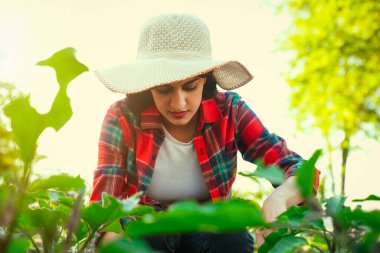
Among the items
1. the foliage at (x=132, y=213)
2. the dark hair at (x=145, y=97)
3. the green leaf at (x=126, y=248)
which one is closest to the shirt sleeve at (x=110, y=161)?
the dark hair at (x=145, y=97)

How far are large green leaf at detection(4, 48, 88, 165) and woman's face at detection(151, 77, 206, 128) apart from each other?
4.19ft

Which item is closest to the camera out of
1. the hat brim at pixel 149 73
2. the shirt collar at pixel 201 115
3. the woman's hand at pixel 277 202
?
the woman's hand at pixel 277 202

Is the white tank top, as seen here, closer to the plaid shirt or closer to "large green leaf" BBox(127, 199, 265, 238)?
the plaid shirt

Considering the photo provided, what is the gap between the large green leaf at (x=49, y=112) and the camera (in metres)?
0.41

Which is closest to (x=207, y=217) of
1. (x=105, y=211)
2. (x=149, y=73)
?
(x=105, y=211)

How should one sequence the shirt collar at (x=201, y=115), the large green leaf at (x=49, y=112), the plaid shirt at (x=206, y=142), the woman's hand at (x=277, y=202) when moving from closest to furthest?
the large green leaf at (x=49, y=112) < the woman's hand at (x=277, y=202) < the plaid shirt at (x=206, y=142) < the shirt collar at (x=201, y=115)

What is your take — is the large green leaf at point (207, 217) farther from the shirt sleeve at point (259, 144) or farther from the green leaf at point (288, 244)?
the shirt sleeve at point (259, 144)

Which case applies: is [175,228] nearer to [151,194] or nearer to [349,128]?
[151,194]

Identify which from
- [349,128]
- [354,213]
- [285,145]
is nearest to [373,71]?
[349,128]

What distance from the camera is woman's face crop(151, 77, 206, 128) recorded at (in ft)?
5.62

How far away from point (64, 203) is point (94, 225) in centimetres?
10

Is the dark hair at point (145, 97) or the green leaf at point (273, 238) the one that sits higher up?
the green leaf at point (273, 238)

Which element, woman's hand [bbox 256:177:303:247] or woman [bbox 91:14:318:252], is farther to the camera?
woman [bbox 91:14:318:252]

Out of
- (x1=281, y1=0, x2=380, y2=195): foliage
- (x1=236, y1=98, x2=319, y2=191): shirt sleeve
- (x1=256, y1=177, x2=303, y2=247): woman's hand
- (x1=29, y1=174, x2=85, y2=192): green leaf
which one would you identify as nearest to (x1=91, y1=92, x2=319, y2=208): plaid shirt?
(x1=236, y1=98, x2=319, y2=191): shirt sleeve
